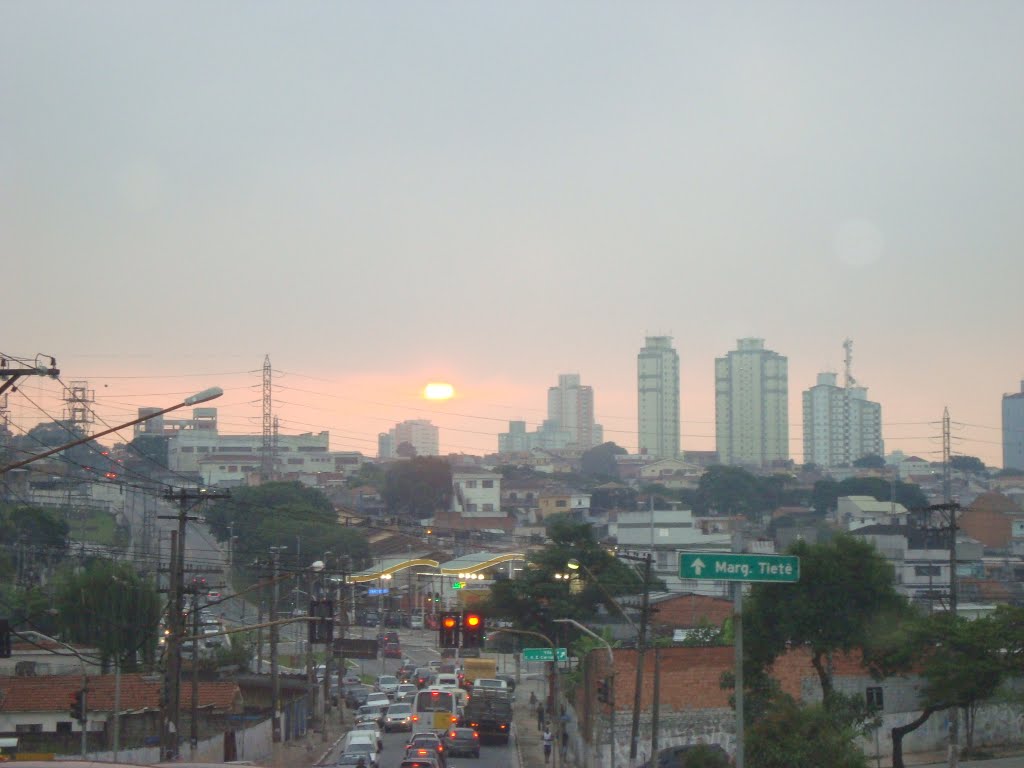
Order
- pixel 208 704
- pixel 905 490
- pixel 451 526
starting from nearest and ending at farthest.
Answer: pixel 208 704 < pixel 451 526 < pixel 905 490

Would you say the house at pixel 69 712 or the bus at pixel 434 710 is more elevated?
the house at pixel 69 712

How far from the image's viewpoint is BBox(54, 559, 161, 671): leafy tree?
62719 millimetres

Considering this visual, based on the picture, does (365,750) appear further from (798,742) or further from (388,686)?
(388,686)

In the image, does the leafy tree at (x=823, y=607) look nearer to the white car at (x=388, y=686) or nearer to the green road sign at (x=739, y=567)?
the green road sign at (x=739, y=567)

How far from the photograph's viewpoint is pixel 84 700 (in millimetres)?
38375

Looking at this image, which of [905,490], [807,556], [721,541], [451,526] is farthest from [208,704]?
[905,490]

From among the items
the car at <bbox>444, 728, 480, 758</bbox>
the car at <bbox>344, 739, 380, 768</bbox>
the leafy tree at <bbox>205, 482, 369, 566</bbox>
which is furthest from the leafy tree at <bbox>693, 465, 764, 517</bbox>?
the car at <bbox>344, 739, 380, 768</bbox>

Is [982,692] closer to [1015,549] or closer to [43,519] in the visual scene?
[43,519]

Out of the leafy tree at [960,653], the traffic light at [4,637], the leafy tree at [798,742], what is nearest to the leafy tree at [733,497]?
the leafy tree at [960,653]

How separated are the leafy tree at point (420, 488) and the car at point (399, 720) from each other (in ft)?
385

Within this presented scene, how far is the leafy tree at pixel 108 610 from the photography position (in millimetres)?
62719

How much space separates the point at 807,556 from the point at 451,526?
11424 centimetres

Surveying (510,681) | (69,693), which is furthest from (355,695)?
(69,693)

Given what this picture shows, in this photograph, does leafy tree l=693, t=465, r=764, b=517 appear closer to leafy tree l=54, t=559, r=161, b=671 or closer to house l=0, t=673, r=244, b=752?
leafy tree l=54, t=559, r=161, b=671
